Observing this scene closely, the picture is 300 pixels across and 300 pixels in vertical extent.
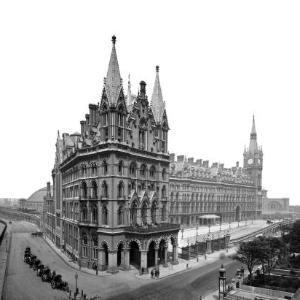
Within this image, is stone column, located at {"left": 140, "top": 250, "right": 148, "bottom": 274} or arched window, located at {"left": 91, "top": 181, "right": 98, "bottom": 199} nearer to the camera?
stone column, located at {"left": 140, "top": 250, "right": 148, "bottom": 274}

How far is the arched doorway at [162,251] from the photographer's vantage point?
50875mm

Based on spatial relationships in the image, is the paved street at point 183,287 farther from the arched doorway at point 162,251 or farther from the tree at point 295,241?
the tree at point 295,241

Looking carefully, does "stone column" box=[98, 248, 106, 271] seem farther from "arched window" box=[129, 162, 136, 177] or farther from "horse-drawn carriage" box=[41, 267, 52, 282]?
"arched window" box=[129, 162, 136, 177]

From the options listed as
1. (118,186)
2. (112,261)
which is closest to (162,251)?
(112,261)

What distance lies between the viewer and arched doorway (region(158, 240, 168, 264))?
50875 mm

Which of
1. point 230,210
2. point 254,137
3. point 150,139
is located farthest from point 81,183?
point 254,137

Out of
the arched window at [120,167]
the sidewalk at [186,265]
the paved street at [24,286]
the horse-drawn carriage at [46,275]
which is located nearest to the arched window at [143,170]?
the arched window at [120,167]

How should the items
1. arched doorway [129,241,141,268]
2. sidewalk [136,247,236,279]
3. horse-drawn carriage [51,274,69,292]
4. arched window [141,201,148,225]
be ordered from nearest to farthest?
horse-drawn carriage [51,274,69,292] → sidewalk [136,247,236,279] → arched doorway [129,241,141,268] → arched window [141,201,148,225]

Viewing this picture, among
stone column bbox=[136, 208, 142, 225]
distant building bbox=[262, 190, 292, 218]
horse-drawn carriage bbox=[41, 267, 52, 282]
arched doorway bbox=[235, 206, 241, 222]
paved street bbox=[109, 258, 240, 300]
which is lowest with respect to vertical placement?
distant building bbox=[262, 190, 292, 218]

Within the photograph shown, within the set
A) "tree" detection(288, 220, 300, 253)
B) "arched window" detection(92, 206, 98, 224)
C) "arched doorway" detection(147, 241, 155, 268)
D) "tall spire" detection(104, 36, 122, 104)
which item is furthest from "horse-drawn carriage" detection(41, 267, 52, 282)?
"tree" detection(288, 220, 300, 253)

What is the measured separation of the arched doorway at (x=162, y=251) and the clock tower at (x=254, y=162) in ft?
353

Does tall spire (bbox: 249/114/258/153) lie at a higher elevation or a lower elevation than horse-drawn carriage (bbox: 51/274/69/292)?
higher

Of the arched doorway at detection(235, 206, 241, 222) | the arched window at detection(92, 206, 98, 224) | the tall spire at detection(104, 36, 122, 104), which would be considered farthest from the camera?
the arched doorway at detection(235, 206, 241, 222)

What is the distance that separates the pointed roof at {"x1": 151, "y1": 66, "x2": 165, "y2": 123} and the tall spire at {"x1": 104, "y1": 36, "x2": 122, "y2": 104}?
10071 mm
